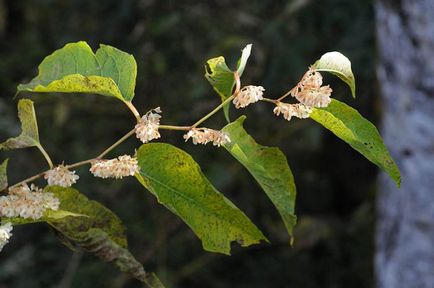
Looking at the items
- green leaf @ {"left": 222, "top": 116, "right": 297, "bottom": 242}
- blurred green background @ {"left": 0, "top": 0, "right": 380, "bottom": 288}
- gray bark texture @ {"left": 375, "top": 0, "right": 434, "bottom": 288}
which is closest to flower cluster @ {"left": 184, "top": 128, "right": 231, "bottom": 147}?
green leaf @ {"left": 222, "top": 116, "right": 297, "bottom": 242}

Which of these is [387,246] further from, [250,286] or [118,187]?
[118,187]

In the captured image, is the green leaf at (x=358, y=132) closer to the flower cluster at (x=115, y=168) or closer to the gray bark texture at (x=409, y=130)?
the flower cluster at (x=115, y=168)

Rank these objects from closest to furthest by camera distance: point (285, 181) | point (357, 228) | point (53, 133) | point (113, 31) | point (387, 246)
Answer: point (285, 181), point (387, 246), point (113, 31), point (357, 228), point (53, 133)

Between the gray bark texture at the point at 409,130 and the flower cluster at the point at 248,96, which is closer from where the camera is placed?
the flower cluster at the point at 248,96

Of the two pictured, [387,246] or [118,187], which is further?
[118,187]

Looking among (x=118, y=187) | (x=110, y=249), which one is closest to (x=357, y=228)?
(x=118, y=187)

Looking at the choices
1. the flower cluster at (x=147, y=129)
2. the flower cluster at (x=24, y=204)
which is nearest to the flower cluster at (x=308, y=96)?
the flower cluster at (x=147, y=129)
